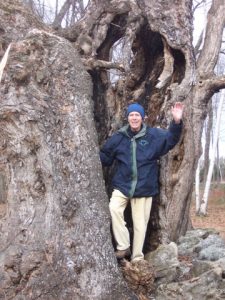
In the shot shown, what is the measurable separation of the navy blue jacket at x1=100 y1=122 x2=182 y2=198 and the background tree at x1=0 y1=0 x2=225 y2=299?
303 millimetres

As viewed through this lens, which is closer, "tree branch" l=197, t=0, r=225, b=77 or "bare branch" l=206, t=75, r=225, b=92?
"bare branch" l=206, t=75, r=225, b=92

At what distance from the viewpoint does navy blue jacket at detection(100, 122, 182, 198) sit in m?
5.16

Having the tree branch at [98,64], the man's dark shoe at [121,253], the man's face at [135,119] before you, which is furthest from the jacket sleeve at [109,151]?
the man's dark shoe at [121,253]

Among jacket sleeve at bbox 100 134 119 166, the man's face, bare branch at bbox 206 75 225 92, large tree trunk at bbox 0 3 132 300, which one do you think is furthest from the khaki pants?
bare branch at bbox 206 75 225 92

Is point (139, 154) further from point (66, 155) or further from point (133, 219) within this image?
point (66, 155)

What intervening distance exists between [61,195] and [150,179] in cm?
107

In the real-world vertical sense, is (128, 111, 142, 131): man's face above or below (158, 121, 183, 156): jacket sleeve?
above

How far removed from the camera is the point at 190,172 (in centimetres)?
602

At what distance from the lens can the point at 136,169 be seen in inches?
203

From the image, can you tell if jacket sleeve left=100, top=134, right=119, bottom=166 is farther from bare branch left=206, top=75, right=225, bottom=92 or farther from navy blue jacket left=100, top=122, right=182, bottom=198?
bare branch left=206, top=75, right=225, bottom=92

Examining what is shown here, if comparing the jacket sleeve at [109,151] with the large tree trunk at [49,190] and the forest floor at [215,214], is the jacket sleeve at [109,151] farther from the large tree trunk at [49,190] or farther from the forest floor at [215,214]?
the forest floor at [215,214]

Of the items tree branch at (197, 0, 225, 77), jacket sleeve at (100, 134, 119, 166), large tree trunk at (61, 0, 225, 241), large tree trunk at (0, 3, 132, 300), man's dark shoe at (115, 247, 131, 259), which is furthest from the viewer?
tree branch at (197, 0, 225, 77)

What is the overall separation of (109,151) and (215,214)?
687 inches

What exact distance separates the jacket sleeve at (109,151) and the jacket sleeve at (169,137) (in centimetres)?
51
